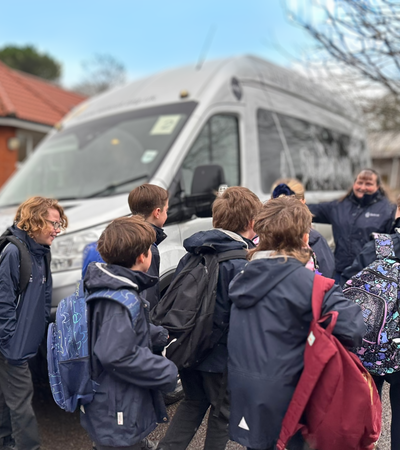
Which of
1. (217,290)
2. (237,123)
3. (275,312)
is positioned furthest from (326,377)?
(237,123)

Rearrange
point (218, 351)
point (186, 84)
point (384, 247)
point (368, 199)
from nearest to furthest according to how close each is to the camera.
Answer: point (218, 351), point (384, 247), point (368, 199), point (186, 84)

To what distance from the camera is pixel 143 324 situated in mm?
2271

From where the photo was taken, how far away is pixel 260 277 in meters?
2.19

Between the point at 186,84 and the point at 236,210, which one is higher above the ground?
the point at 186,84

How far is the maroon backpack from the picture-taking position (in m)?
2.06

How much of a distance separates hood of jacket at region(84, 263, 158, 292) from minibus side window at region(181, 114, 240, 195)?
173cm

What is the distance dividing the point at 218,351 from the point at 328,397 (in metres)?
0.66

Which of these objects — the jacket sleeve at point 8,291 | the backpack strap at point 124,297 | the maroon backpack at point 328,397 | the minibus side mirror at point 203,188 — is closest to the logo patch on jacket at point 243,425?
the maroon backpack at point 328,397

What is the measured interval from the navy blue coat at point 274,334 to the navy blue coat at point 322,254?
0.86 m

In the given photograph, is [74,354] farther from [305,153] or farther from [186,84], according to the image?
[305,153]

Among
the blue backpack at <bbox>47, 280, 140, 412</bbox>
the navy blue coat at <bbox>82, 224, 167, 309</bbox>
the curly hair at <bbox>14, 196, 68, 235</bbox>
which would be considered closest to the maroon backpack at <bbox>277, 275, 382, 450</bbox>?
the blue backpack at <bbox>47, 280, 140, 412</bbox>

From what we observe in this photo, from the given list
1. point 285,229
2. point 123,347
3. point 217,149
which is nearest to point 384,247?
point 285,229

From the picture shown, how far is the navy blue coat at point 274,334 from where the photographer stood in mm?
2115

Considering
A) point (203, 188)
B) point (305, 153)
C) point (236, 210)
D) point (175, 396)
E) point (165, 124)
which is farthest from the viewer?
point (305, 153)
